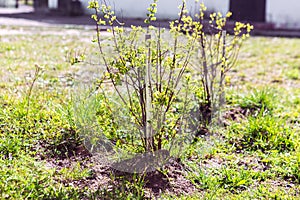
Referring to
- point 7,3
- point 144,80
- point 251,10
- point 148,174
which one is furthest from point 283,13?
point 7,3

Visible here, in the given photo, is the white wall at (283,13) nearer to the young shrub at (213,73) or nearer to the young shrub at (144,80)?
the young shrub at (213,73)

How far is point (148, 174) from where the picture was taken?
3.31m

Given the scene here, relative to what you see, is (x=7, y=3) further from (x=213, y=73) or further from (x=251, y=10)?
(x=213, y=73)

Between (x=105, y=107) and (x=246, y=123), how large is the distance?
151cm

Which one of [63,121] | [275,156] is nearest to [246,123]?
[275,156]

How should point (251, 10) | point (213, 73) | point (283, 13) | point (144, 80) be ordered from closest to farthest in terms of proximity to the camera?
point (144, 80), point (213, 73), point (283, 13), point (251, 10)

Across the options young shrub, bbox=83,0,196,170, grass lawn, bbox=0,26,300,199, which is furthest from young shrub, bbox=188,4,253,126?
young shrub, bbox=83,0,196,170

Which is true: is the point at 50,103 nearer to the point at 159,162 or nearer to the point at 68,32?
the point at 159,162

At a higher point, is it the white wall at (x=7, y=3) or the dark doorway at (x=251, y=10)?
the white wall at (x=7, y=3)

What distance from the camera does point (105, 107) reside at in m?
3.52

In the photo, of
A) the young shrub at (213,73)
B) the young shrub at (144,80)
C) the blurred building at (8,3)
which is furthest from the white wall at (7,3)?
the young shrub at (144,80)

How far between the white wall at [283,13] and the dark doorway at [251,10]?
159 mm

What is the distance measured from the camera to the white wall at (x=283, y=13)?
1369 centimetres

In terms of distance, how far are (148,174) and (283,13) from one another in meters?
11.7
